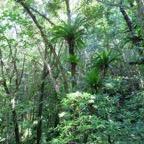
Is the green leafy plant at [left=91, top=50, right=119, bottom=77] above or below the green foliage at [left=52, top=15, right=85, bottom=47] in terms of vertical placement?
below

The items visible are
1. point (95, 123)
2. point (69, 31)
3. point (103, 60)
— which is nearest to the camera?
point (95, 123)

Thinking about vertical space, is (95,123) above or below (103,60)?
below

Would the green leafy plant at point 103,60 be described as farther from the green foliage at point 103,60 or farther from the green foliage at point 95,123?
the green foliage at point 95,123

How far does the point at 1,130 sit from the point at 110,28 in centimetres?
846

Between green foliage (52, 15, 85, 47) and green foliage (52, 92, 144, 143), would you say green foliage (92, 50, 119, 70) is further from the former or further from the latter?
green foliage (52, 92, 144, 143)

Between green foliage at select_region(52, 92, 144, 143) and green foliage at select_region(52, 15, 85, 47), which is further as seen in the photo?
green foliage at select_region(52, 15, 85, 47)

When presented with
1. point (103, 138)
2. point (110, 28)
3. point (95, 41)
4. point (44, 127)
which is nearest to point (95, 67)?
point (103, 138)

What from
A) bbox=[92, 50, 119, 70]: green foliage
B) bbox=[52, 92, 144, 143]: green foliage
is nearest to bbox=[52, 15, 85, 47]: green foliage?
bbox=[92, 50, 119, 70]: green foliage

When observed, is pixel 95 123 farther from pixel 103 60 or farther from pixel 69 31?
pixel 69 31

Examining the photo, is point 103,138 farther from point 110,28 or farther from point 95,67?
point 110,28

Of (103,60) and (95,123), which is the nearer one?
(95,123)

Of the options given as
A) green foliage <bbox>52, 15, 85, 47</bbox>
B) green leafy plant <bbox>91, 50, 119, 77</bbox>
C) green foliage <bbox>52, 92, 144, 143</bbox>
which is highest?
green foliage <bbox>52, 15, 85, 47</bbox>

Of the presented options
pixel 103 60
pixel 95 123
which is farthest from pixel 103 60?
pixel 95 123

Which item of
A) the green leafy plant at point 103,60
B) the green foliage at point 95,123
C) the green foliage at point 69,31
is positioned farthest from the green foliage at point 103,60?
the green foliage at point 95,123
